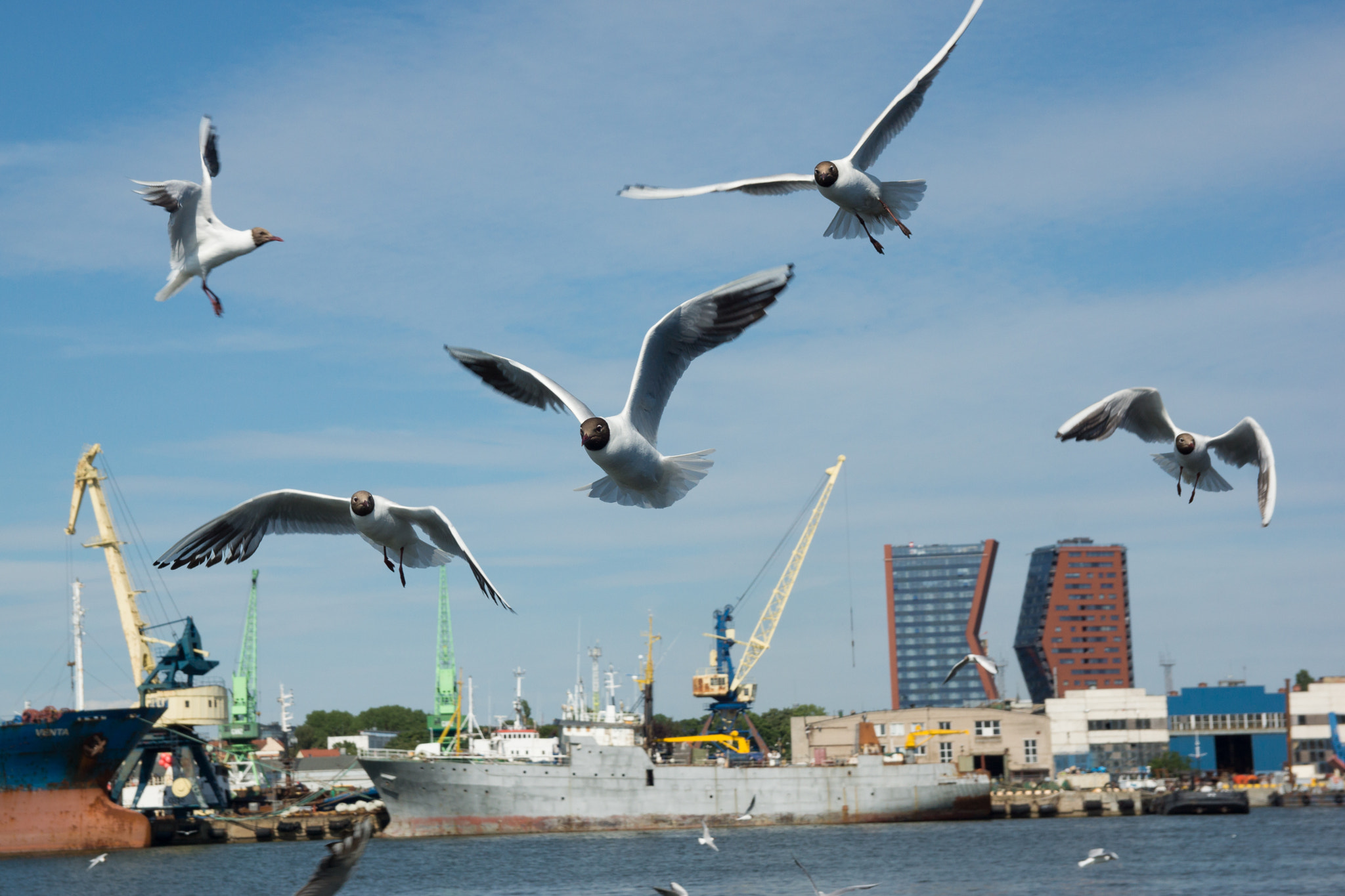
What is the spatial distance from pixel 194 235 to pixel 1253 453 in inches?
552

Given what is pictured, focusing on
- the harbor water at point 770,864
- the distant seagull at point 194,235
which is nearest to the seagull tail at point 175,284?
the distant seagull at point 194,235

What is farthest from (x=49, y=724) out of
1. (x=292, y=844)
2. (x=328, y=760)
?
(x=328, y=760)

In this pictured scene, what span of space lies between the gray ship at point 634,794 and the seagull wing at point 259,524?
54843 mm

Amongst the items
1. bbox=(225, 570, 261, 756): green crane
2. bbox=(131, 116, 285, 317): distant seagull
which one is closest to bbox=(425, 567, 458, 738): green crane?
bbox=(225, 570, 261, 756): green crane

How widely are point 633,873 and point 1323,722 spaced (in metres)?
72.0

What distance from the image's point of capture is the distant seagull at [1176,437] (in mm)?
17891

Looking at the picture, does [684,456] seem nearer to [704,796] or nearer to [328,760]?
[704,796]

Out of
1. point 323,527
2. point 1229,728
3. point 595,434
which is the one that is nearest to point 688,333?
point 595,434

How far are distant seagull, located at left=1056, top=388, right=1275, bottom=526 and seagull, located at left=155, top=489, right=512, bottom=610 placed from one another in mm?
7567

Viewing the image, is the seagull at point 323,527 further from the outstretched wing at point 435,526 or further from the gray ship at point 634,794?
the gray ship at point 634,794

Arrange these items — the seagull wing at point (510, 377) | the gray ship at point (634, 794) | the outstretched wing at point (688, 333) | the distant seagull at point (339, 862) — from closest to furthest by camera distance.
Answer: the distant seagull at point (339, 862) < the outstretched wing at point (688, 333) < the seagull wing at point (510, 377) < the gray ship at point (634, 794)

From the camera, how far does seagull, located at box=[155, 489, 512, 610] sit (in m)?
15.4

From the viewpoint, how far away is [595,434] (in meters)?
12.3

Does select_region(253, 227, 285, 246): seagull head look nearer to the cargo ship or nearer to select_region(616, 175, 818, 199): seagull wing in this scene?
select_region(616, 175, 818, 199): seagull wing
